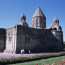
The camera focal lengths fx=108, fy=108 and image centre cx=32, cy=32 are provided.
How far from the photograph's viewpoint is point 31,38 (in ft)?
92.2

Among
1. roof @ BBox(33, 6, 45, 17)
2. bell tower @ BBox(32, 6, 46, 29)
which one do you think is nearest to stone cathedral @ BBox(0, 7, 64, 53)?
bell tower @ BBox(32, 6, 46, 29)

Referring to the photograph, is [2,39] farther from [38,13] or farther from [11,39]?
[38,13]

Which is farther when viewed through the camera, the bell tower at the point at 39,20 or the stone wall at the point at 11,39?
the bell tower at the point at 39,20

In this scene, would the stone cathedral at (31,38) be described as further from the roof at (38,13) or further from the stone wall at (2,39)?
the roof at (38,13)

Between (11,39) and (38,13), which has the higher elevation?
(38,13)

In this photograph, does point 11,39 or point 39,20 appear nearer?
point 11,39

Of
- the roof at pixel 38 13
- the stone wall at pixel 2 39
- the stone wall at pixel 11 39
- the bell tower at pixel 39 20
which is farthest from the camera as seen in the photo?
the roof at pixel 38 13

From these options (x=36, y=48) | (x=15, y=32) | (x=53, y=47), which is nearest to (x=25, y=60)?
(x=15, y=32)

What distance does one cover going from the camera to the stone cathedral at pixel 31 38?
→ 2542 centimetres

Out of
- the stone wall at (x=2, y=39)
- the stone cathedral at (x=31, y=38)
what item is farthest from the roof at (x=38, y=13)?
the stone wall at (x=2, y=39)

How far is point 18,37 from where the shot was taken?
82.6 feet

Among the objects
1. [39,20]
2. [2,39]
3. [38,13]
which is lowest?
[2,39]

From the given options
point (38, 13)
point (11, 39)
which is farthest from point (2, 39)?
point (38, 13)

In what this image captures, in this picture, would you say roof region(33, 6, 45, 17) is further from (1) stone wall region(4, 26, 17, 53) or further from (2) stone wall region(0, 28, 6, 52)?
(2) stone wall region(0, 28, 6, 52)
